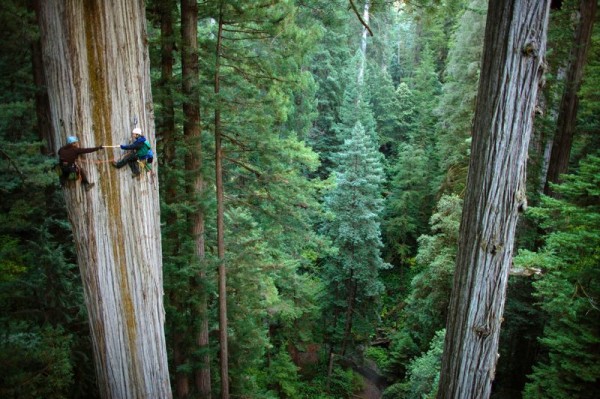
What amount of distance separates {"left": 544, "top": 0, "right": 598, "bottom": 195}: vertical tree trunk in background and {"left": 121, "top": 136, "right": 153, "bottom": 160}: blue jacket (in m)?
9.37

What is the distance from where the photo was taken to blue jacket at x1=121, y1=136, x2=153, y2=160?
8.85 feet

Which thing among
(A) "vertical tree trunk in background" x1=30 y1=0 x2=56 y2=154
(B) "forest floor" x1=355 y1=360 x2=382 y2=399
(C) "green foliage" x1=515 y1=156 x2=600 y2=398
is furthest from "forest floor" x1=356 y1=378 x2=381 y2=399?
(A) "vertical tree trunk in background" x1=30 y1=0 x2=56 y2=154

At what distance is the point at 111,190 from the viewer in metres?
2.73

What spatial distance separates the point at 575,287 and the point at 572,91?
581 cm

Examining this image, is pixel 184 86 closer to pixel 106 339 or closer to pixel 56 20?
pixel 56 20

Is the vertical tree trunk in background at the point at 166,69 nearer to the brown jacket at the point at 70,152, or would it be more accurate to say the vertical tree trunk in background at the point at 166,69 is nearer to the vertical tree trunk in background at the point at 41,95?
the vertical tree trunk in background at the point at 41,95

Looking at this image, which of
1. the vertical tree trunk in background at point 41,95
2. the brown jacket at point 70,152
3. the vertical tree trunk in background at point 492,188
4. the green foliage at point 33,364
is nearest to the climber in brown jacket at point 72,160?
the brown jacket at point 70,152

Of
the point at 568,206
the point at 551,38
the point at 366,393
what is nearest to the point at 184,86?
the point at 568,206

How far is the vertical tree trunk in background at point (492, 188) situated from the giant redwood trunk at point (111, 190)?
2.49 meters

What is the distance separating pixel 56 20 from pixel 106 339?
91.6 inches

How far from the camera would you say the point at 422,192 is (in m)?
24.0

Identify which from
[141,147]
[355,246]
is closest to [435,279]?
[355,246]

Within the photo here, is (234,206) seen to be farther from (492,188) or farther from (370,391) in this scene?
(370,391)

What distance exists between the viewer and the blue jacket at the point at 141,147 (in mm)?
2698
